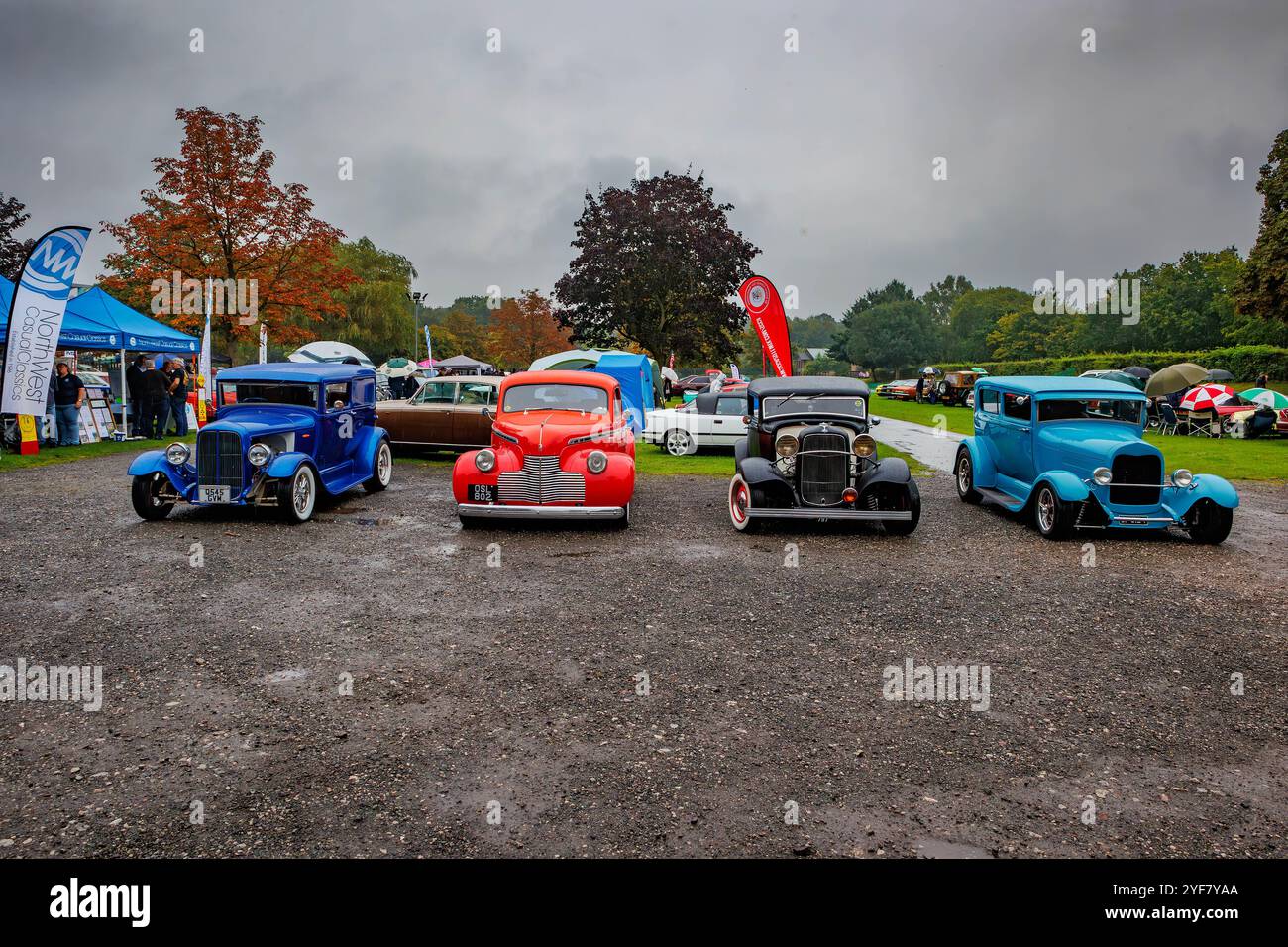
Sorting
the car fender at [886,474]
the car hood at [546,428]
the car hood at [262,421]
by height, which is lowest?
the car fender at [886,474]

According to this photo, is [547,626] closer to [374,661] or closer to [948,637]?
[374,661]

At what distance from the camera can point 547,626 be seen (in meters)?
5.77

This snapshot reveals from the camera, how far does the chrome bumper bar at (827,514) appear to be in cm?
900

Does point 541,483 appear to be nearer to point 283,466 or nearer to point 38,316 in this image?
point 283,466

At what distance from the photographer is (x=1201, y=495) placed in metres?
8.77

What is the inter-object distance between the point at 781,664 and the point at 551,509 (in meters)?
4.61

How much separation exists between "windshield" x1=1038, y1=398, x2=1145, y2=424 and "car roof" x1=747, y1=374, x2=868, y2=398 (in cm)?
220

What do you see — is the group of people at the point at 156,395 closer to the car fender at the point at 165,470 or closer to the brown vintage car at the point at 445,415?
the brown vintage car at the point at 445,415

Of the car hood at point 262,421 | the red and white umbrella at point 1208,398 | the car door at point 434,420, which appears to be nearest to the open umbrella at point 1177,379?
the red and white umbrella at point 1208,398

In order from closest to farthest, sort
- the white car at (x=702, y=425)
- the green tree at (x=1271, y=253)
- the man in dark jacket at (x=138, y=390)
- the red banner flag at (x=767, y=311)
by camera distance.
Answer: the white car at (x=702, y=425) < the man in dark jacket at (x=138, y=390) < the red banner flag at (x=767, y=311) < the green tree at (x=1271, y=253)

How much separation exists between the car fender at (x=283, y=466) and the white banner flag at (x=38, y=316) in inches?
326

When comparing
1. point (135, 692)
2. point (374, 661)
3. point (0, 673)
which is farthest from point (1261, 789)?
point (0, 673)

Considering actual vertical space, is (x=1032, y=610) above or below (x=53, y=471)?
below
